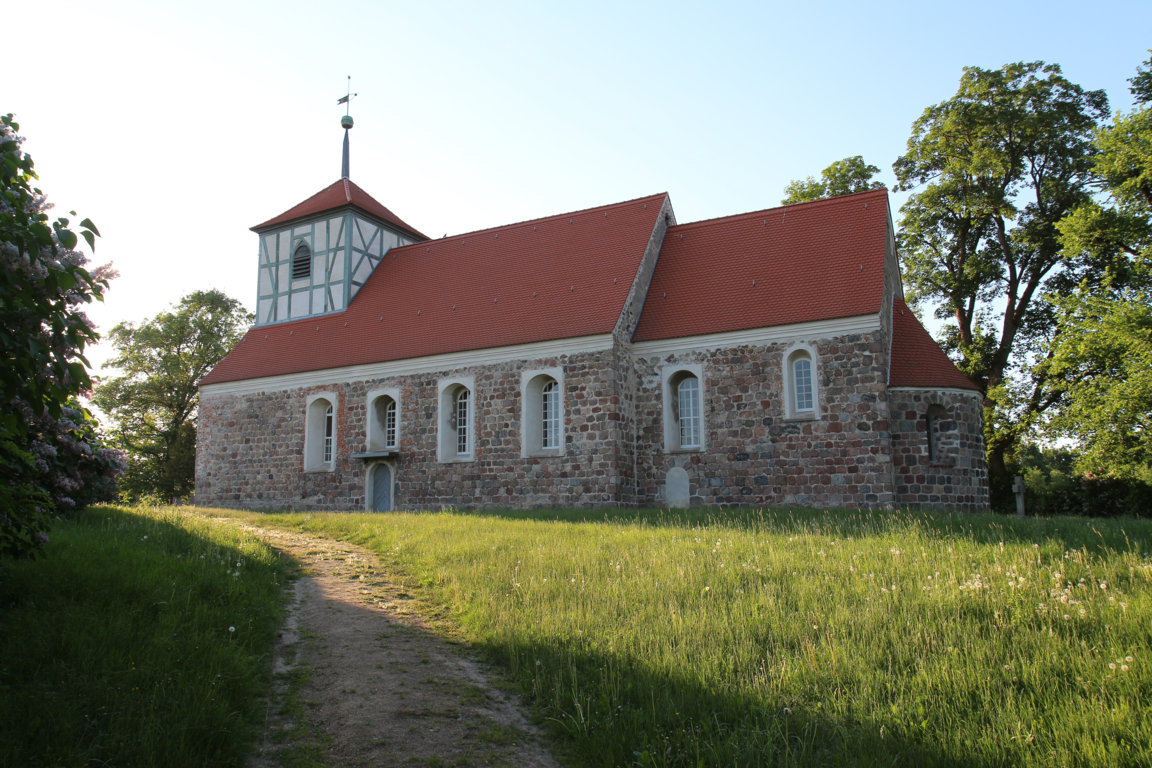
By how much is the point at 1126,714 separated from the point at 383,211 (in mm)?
25848

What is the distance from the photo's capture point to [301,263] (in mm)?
26750

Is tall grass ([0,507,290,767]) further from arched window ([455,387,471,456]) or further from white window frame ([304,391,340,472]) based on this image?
white window frame ([304,391,340,472])

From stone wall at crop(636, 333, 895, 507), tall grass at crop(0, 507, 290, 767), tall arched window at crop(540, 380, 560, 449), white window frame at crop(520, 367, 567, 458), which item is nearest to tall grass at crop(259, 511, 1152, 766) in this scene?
tall grass at crop(0, 507, 290, 767)

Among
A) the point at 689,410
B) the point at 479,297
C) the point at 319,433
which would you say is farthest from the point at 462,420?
the point at 689,410

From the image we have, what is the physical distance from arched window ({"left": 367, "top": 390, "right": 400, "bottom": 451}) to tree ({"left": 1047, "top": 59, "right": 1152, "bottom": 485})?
1817 cm

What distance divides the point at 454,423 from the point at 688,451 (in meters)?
6.42

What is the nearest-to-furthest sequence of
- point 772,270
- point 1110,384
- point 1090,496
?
1. point 772,270
2. point 1110,384
3. point 1090,496

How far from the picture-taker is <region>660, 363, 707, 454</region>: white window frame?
1892cm

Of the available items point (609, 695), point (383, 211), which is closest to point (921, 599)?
point (609, 695)

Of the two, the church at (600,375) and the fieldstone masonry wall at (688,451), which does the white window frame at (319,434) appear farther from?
the fieldstone masonry wall at (688,451)

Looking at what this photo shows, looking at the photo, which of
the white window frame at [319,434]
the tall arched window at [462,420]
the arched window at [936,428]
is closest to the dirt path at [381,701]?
the tall arched window at [462,420]

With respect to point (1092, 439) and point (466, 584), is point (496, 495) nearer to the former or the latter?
point (466, 584)

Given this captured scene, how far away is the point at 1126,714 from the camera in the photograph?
471 cm

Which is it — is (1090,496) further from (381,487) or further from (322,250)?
(322,250)
